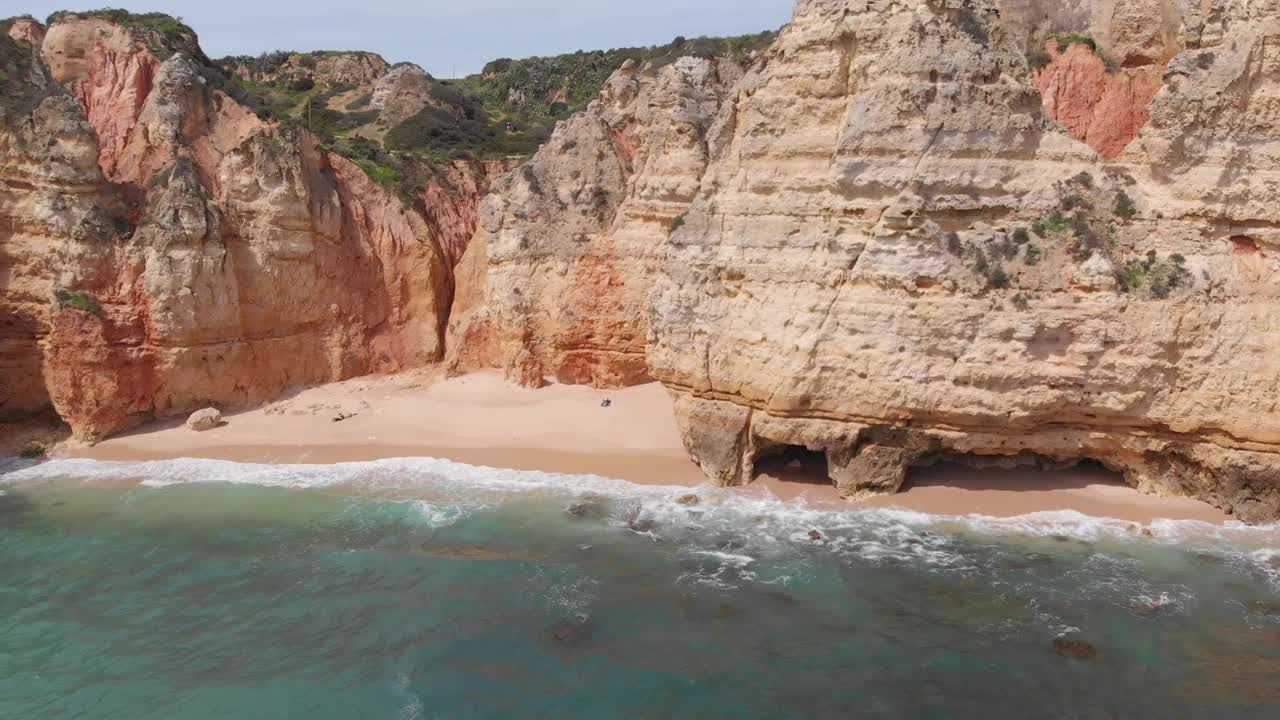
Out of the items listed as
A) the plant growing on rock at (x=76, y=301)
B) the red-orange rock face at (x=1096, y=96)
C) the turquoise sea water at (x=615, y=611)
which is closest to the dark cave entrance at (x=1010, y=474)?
the turquoise sea water at (x=615, y=611)

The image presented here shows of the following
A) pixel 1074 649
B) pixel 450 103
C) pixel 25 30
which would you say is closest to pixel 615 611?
pixel 1074 649

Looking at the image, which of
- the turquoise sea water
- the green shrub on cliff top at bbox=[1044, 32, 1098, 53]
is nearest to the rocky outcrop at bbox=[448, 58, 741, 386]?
the turquoise sea water

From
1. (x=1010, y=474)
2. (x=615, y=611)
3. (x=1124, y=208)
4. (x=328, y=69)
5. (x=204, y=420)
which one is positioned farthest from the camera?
(x=328, y=69)

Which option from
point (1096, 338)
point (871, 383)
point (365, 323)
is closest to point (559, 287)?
point (365, 323)

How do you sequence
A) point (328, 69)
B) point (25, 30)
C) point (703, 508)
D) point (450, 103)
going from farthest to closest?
point (328, 69) < point (450, 103) < point (25, 30) < point (703, 508)

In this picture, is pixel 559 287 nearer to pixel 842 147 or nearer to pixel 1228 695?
pixel 842 147

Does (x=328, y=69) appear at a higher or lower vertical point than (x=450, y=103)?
higher

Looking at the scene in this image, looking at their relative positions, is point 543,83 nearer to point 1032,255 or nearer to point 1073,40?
point 1073,40
